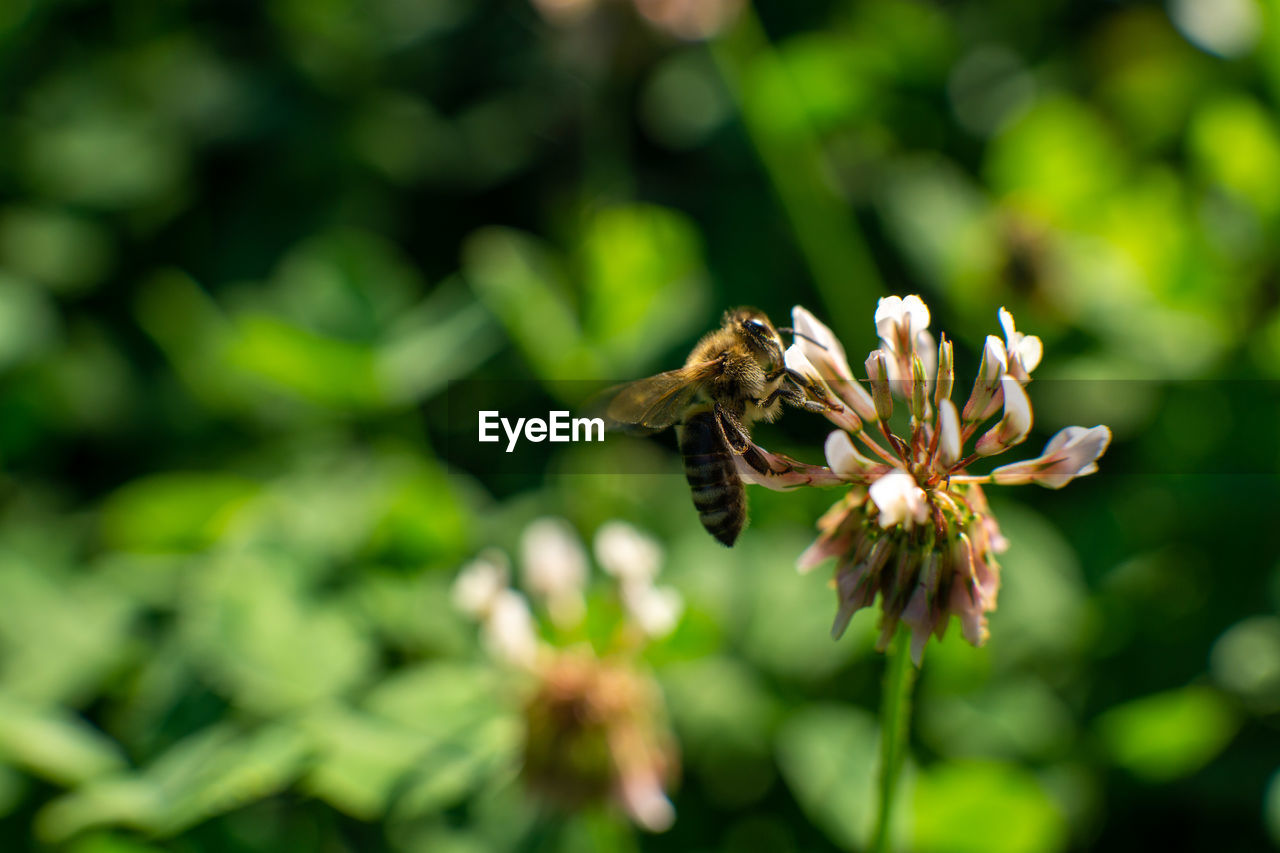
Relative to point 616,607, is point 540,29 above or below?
above

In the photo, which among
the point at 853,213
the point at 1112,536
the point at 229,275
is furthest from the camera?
the point at 229,275

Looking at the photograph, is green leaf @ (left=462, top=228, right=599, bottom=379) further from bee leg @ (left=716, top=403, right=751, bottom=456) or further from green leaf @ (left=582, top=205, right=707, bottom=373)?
bee leg @ (left=716, top=403, right=751, bottom=456)

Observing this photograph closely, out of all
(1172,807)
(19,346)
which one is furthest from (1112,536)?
(19,346)

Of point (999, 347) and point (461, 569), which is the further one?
point (461, 569)

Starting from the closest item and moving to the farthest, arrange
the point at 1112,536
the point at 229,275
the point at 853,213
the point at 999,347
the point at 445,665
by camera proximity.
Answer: the point at 999,347 → the point at 445,665 → the point at 1112,536 → the point at 853,213 → the point at 229,275

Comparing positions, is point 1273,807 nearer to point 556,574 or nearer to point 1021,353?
point 1021,353

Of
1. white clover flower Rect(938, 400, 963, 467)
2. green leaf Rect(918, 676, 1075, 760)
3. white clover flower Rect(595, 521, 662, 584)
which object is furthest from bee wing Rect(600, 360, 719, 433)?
green leaf Rect(918, 676, 1075, 760)

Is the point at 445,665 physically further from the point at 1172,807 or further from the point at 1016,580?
the point at 1172,807
